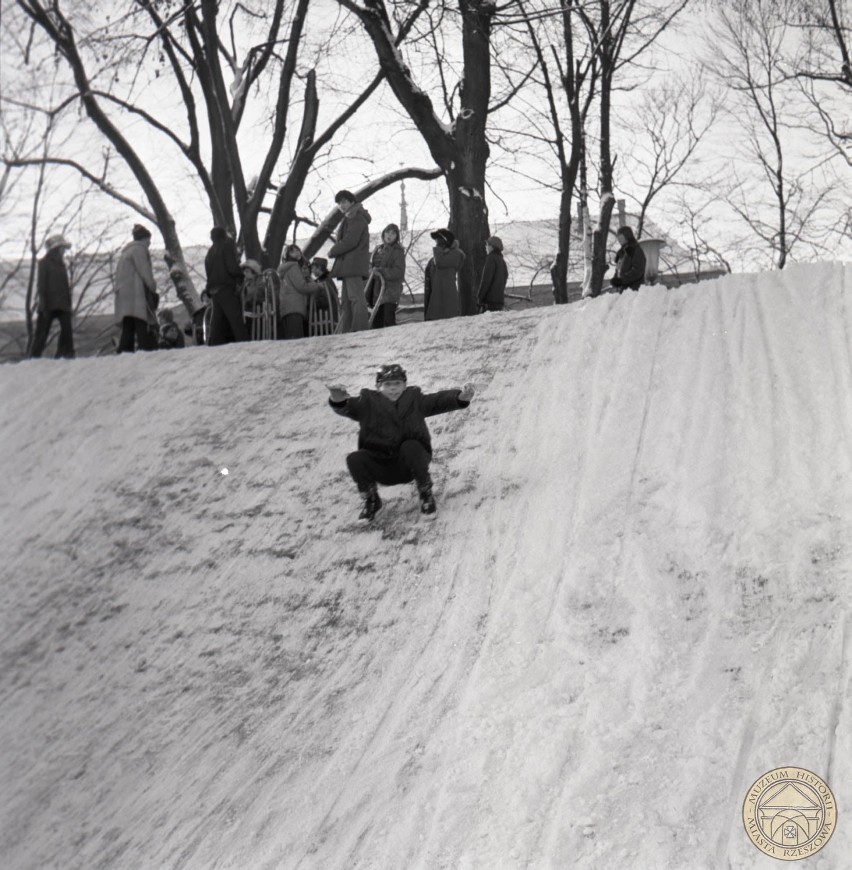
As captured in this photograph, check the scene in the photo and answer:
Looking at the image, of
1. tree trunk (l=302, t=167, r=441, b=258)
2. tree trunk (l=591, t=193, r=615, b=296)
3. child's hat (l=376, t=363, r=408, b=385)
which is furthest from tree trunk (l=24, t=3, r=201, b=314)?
child's hat (l=376, t=363, r=408, b=385)

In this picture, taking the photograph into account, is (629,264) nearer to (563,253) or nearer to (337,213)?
(563,253)

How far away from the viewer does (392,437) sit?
7.65 metres

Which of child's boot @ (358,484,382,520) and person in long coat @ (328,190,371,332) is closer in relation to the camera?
child's boot @ (358,484,382,520)

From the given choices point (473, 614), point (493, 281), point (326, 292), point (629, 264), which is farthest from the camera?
point (326, 292)

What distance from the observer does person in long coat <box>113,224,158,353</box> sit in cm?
1266

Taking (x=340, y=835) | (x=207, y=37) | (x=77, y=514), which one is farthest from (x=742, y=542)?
(x=207, y=37)

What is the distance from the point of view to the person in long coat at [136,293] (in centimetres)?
1266

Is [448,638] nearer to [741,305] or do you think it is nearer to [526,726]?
[526,726]

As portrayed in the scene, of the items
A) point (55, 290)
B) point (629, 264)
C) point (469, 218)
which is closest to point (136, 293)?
point (55, 290)

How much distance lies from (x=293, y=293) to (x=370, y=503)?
5387mm

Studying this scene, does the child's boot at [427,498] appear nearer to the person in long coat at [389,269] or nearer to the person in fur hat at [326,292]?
the person in long coat at [389,269]

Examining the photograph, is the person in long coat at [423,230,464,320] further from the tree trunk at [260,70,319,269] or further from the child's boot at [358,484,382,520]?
the child's boot at [358,484,382,520]

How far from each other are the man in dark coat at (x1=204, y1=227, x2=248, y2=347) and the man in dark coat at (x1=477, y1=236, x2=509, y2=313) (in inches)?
106

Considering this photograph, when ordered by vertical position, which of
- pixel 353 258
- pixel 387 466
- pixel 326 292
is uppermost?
pixel 353 258
